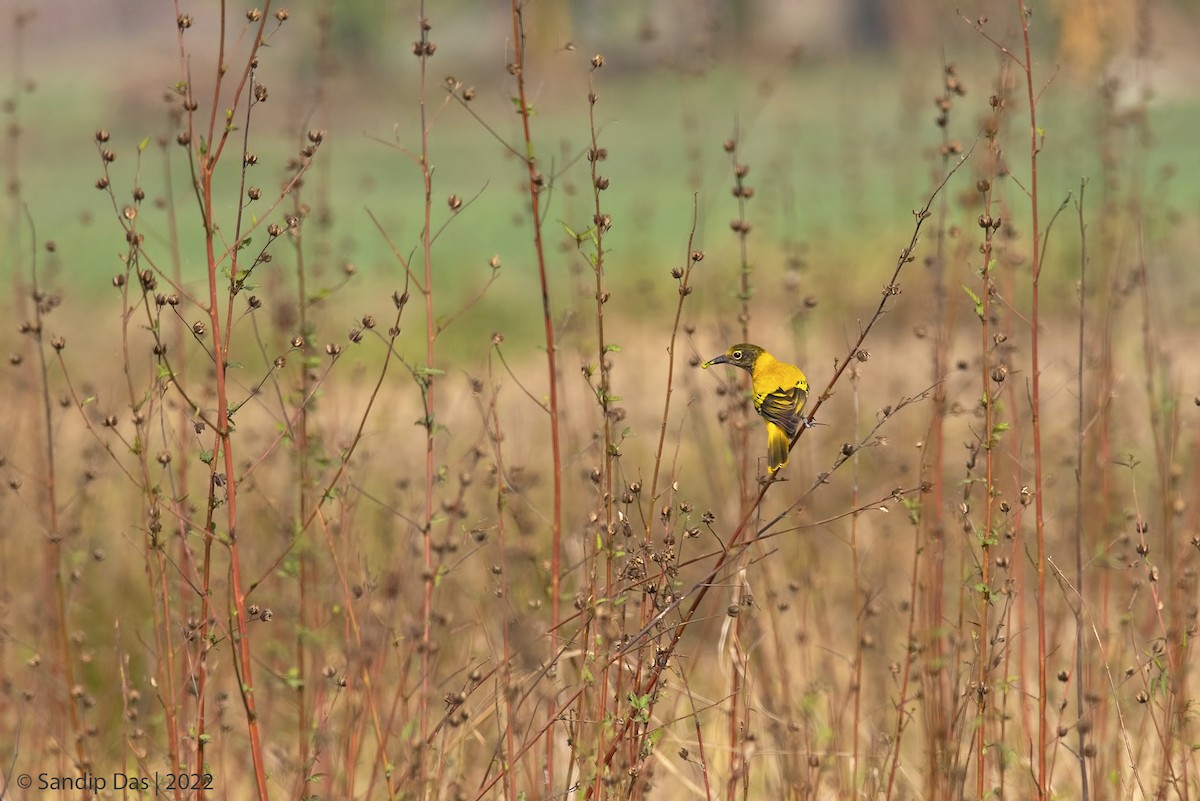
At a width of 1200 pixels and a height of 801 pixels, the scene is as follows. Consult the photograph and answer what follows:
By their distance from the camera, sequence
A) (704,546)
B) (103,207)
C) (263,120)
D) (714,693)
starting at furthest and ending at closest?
(263,120), (103,207), (704,546), (714,693)

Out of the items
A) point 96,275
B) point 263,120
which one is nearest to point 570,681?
point 96,275

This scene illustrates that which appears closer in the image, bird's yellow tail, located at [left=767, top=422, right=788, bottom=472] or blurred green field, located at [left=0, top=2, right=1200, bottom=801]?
blurred green field, located at [left=0, top=2, right=1200, bottom=801]

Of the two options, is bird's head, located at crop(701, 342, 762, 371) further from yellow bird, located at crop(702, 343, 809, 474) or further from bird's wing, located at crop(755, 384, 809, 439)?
bird's wing, located at crop(755, 384, 809, 439)

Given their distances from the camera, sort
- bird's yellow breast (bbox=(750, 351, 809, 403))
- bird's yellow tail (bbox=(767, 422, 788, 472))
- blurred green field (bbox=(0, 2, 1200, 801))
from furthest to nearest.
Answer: bird's yellow breast (bbox=(750, 351, 809, 403))
bird's yellow tail (bbox=(767, 422, 788, 472))
blurred green field (bbox=(0, 2, 1200, 801))

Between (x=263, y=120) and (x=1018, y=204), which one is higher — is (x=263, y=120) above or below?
above

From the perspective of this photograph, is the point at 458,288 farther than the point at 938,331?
Yes

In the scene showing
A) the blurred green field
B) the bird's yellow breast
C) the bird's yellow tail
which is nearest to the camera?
the blurred green field

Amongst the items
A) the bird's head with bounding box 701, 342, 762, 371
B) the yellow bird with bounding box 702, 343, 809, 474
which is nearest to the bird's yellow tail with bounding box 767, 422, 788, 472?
the yellow bird with bounding box 702, 343, 809, 474

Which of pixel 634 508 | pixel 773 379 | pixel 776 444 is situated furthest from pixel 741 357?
pixel 634 508

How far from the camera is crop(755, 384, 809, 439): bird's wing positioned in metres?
2.86

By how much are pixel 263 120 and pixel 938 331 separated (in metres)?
23.4

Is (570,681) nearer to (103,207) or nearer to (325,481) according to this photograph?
(325,481)

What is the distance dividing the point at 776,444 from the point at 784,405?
99 millimetres

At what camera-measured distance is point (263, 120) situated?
80.6 ft
